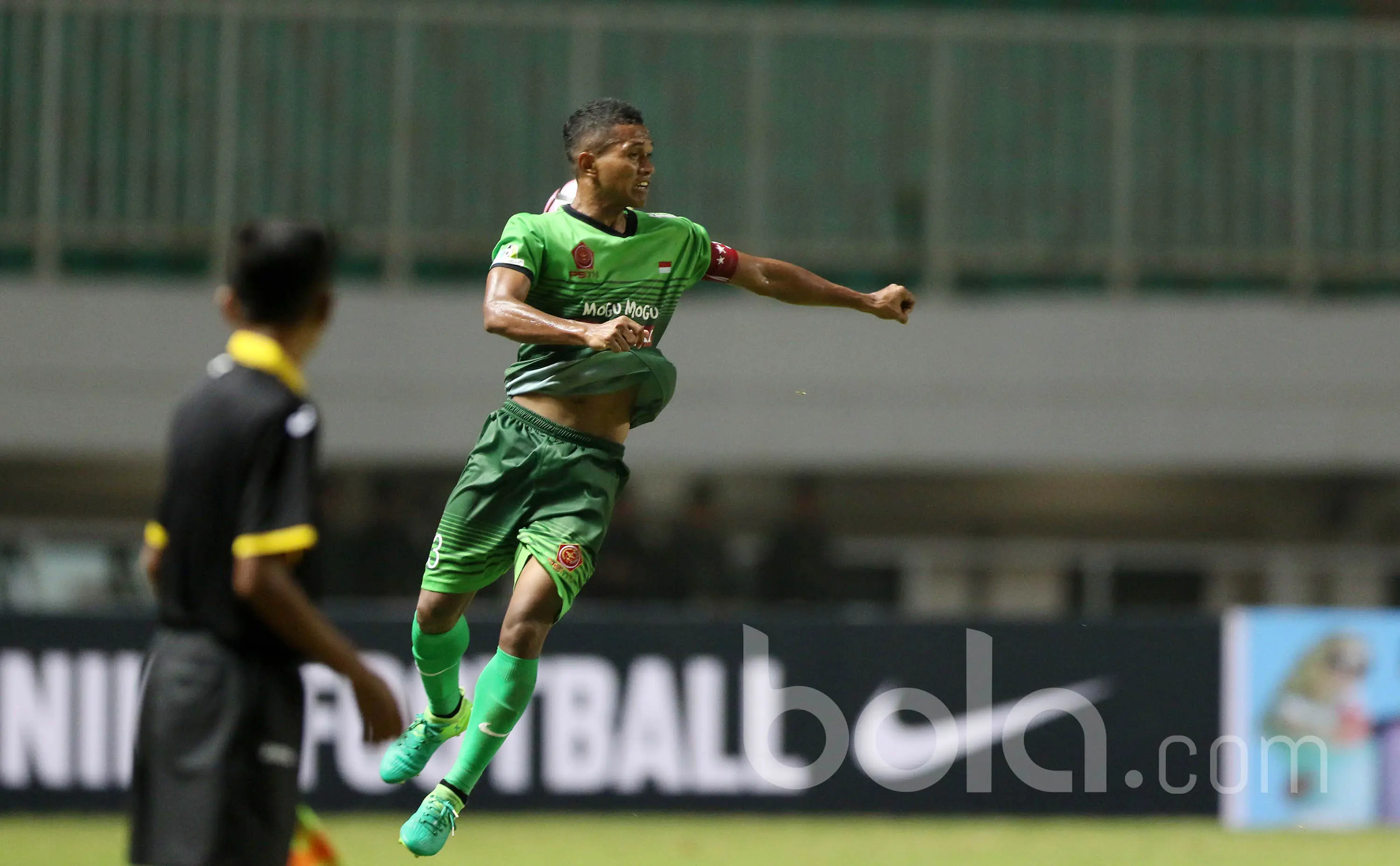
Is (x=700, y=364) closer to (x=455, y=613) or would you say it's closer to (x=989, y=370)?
(x=989, y=370)

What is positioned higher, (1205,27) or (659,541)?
(1205,27)

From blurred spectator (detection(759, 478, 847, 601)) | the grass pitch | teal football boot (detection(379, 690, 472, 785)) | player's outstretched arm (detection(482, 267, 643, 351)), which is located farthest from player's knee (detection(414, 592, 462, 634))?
blurred spectator (detection(759, 478, 847, 601))

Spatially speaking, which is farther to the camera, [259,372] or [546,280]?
[546,280]

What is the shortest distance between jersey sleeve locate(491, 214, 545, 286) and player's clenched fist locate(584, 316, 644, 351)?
49 centimetres

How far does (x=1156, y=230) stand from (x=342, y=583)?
21.5 feet

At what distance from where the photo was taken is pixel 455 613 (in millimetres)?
6180

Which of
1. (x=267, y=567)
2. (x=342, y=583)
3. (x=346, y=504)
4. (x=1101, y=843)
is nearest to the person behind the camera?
(x=267, y=567)

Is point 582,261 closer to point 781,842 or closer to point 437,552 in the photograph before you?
point 437,552

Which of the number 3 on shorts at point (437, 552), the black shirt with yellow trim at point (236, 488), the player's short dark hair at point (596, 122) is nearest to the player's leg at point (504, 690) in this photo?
the number 3 on shorts at point (437, 552)

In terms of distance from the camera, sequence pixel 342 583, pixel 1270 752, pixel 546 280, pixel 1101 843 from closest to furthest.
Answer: pixel 546 280 < pixel 1101 843 < pixel 1270 752 < pixel 342 583

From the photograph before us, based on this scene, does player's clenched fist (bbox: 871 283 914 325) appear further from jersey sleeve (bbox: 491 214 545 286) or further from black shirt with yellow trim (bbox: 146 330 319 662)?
black shirt with yellow trim (bbox: 146 330 319 662)

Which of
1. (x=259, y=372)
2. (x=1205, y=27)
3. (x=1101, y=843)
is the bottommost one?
(x=1101, y=843)

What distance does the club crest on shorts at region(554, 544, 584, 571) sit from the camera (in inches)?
234

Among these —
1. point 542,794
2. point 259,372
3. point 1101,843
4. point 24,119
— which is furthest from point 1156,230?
point 259,372
